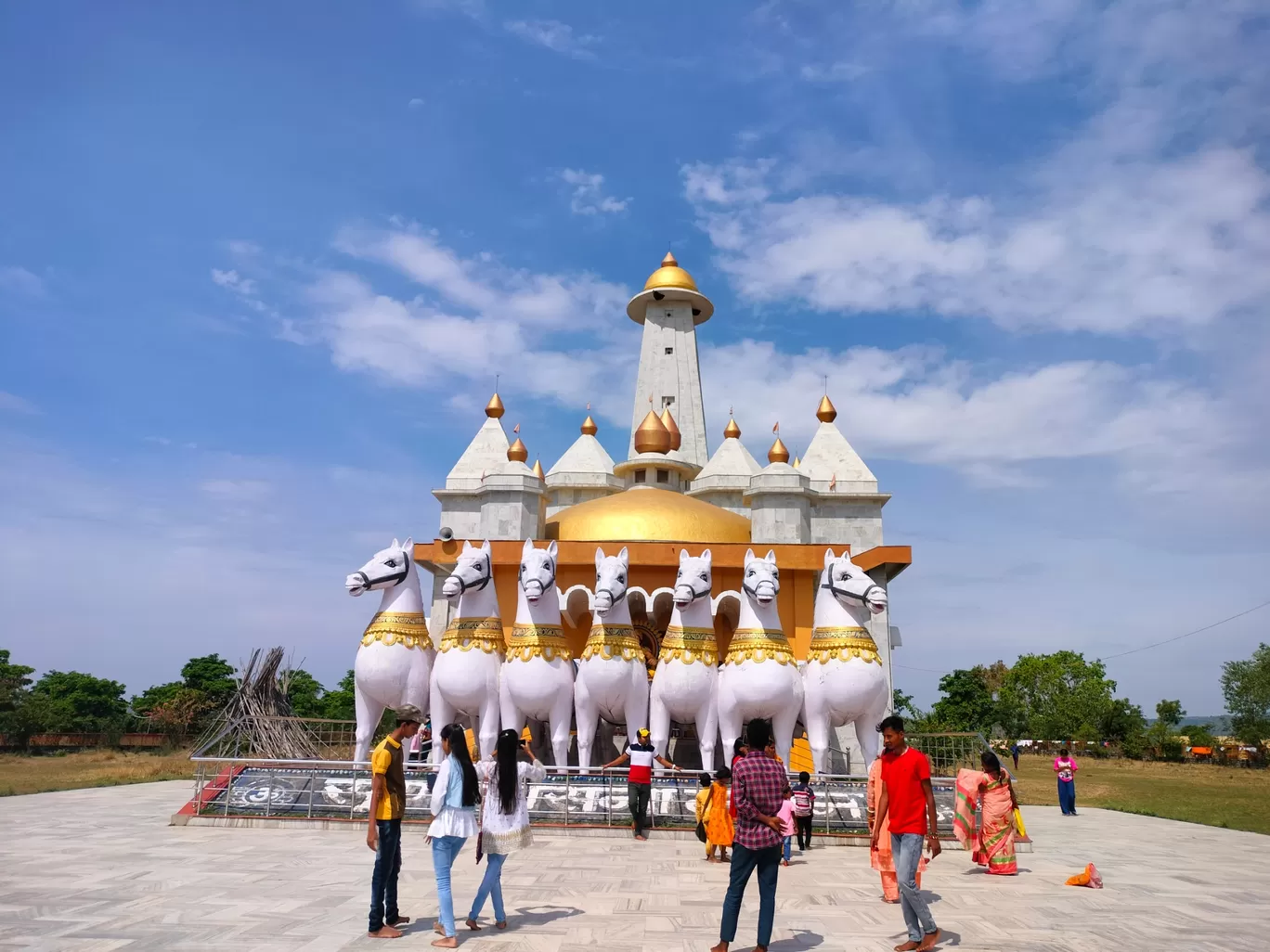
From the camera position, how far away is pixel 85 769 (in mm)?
22750

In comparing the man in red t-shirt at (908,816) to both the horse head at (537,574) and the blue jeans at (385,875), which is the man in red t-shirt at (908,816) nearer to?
the blue jeans at (385,875)

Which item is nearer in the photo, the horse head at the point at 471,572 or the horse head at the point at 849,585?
the horse head at the point at 849,585

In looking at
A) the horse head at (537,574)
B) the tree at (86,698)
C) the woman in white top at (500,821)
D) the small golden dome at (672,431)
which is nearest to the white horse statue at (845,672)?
the horse head at (537,574)

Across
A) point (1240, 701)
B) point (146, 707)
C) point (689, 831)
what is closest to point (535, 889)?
point (689, 831)

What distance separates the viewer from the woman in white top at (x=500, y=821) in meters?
6.21

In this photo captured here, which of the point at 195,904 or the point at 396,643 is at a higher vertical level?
the point at 396,643

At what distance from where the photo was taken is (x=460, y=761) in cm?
622

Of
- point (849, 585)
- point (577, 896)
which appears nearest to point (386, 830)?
point (577, 896)

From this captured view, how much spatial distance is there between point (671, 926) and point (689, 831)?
5201mm

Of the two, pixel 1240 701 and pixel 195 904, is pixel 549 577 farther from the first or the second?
pixel 1240 701

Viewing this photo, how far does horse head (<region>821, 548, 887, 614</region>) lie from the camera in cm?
1329

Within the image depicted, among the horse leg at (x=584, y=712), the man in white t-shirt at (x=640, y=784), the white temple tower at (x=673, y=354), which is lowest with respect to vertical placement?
the man in white t-shirt at (x=640, y=784)

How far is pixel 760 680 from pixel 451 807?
7.72 metres

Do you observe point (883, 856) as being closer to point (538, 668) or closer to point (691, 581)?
point (691, 581)
